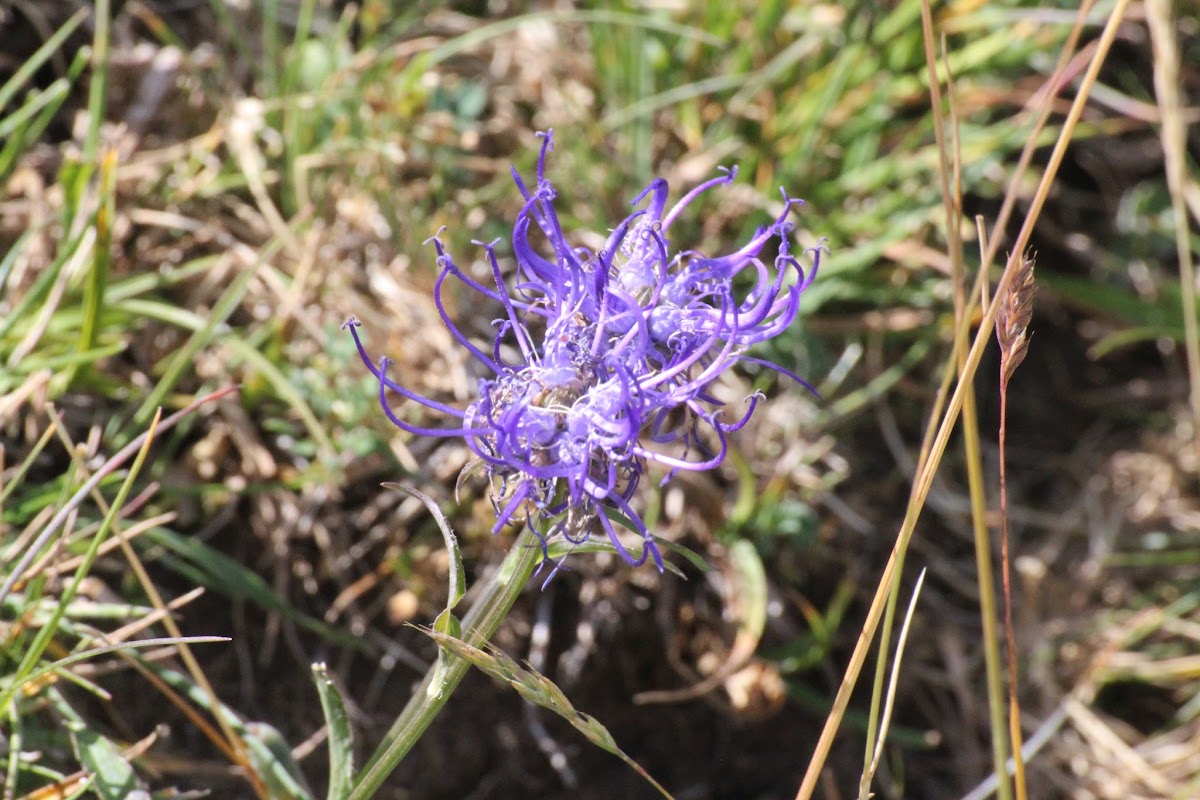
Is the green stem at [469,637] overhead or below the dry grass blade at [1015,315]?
below

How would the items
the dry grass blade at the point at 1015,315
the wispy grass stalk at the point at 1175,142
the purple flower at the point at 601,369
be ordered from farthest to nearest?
the wispy grass stalk at the point at 1175,142 → the dry grass blade at the point at 1015,315 → the purple flower at the point at 601,369

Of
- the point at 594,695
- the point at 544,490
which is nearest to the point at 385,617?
the point at 594,695

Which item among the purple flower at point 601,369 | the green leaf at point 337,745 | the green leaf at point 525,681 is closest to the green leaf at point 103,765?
the green leaf at point 337,745

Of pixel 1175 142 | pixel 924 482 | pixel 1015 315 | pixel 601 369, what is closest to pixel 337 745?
pixel 601 369

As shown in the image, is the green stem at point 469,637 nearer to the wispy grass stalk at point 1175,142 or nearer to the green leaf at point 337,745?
the green leaf at point 337,745

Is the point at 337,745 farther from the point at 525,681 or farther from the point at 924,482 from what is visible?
the point at 924,482

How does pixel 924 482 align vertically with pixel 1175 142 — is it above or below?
below
